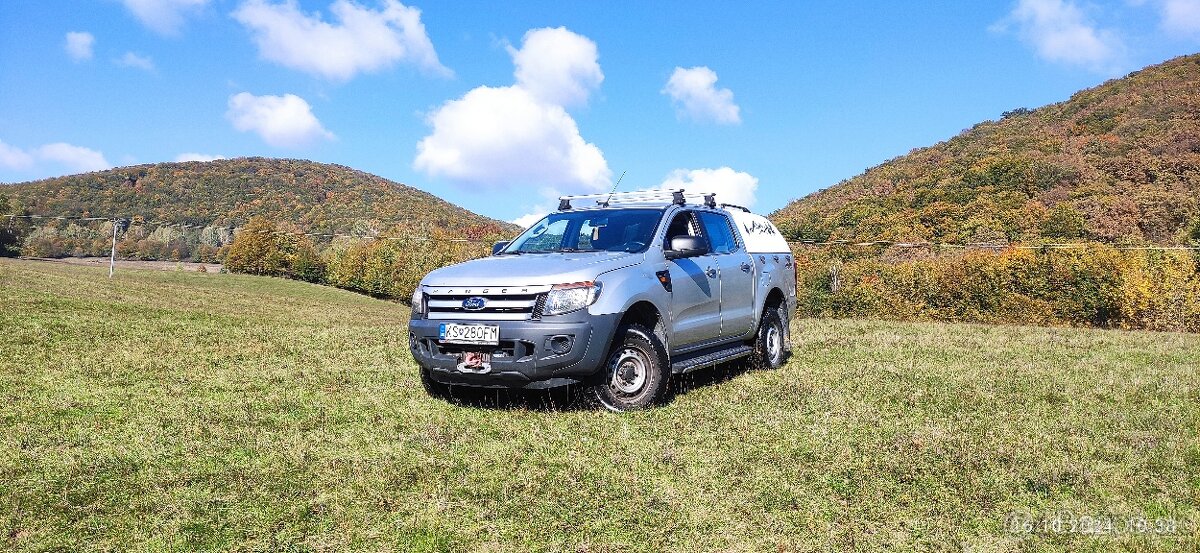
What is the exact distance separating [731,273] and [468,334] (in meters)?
3.03

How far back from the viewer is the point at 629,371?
6.43 m

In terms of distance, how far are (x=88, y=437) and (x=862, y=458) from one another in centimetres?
519

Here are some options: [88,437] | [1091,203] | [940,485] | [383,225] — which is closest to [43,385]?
[88,437]

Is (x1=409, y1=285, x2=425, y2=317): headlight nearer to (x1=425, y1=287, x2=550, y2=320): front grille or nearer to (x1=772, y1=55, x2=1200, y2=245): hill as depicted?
(x1=425, y1=287, x2=550, y2=320): front grille

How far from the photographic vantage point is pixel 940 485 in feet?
14.0

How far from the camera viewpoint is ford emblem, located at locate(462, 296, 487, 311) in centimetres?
603

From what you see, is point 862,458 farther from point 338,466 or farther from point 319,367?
point 319,367

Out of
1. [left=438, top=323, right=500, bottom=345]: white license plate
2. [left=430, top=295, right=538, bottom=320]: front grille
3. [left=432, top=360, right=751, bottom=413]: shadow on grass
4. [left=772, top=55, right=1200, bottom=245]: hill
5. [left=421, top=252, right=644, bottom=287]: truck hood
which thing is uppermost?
[left=772, top=55, right=1200, bottom=245]: hill

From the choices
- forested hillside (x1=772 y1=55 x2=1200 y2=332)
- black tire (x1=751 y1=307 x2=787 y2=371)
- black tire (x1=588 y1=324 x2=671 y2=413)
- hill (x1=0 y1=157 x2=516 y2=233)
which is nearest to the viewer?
black tire (x1=588 y1=324 x2=671 y2=413)

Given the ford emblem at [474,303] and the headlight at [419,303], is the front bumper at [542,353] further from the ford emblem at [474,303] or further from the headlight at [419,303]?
the headlight at [419,303]

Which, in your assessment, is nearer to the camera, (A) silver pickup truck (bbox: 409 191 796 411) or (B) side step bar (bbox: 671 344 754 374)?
(A) silver pickup truck (bbox: 409 191 796 411)

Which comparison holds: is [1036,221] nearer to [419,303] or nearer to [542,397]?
[542,397]

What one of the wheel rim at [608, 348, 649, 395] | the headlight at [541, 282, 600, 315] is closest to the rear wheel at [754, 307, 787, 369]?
the wheel rim at [608, 348, 649, 395]
